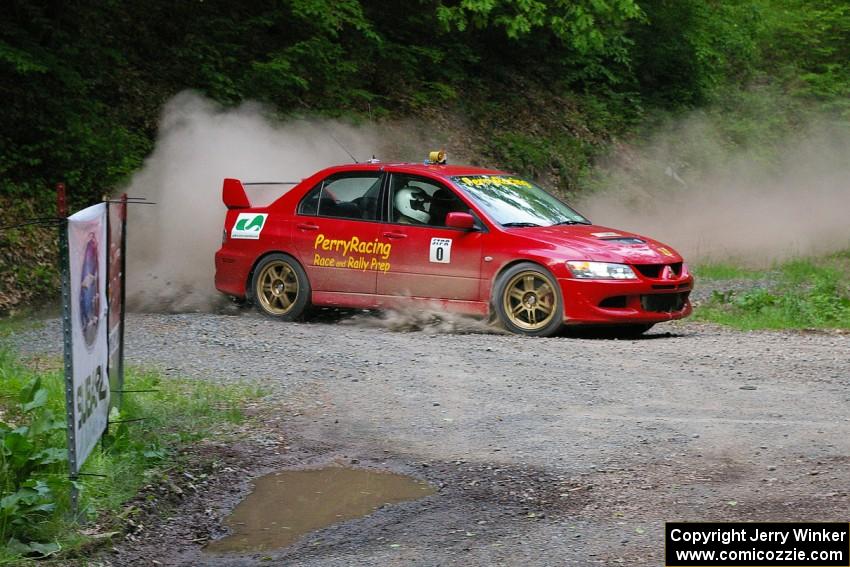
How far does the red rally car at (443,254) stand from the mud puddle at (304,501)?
4.77 metres

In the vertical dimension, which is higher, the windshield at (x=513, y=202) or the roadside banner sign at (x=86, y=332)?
the windshield at (x=513, y=202)

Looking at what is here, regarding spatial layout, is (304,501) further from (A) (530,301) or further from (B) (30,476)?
(A) (530,301)

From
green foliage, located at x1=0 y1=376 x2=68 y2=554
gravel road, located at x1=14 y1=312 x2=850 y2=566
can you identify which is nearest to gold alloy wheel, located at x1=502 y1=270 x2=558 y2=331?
gravel road, located at x1=14 y1=312 x2=850 y2=566

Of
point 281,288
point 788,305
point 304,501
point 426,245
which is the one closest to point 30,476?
point 304,501

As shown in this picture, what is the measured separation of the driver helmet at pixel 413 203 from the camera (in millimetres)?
11789

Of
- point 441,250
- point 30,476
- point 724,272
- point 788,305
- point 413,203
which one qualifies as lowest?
point 30,476

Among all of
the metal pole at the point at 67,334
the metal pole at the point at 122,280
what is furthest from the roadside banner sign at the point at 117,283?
the metal pole at the point at 67,334

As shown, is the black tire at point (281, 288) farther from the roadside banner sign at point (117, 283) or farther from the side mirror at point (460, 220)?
the roadside banner sign at point (117, 283)

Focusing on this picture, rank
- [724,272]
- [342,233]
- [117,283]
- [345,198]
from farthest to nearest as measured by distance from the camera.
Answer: [724,272]
[345,198]
[342,233]
[117,283]

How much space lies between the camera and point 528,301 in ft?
36.0

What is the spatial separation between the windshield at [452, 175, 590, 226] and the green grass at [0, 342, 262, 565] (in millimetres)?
3995

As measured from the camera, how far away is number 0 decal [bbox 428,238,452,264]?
11.4 m

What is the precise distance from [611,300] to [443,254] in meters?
1.78

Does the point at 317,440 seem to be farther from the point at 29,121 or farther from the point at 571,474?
the point at 29,121
